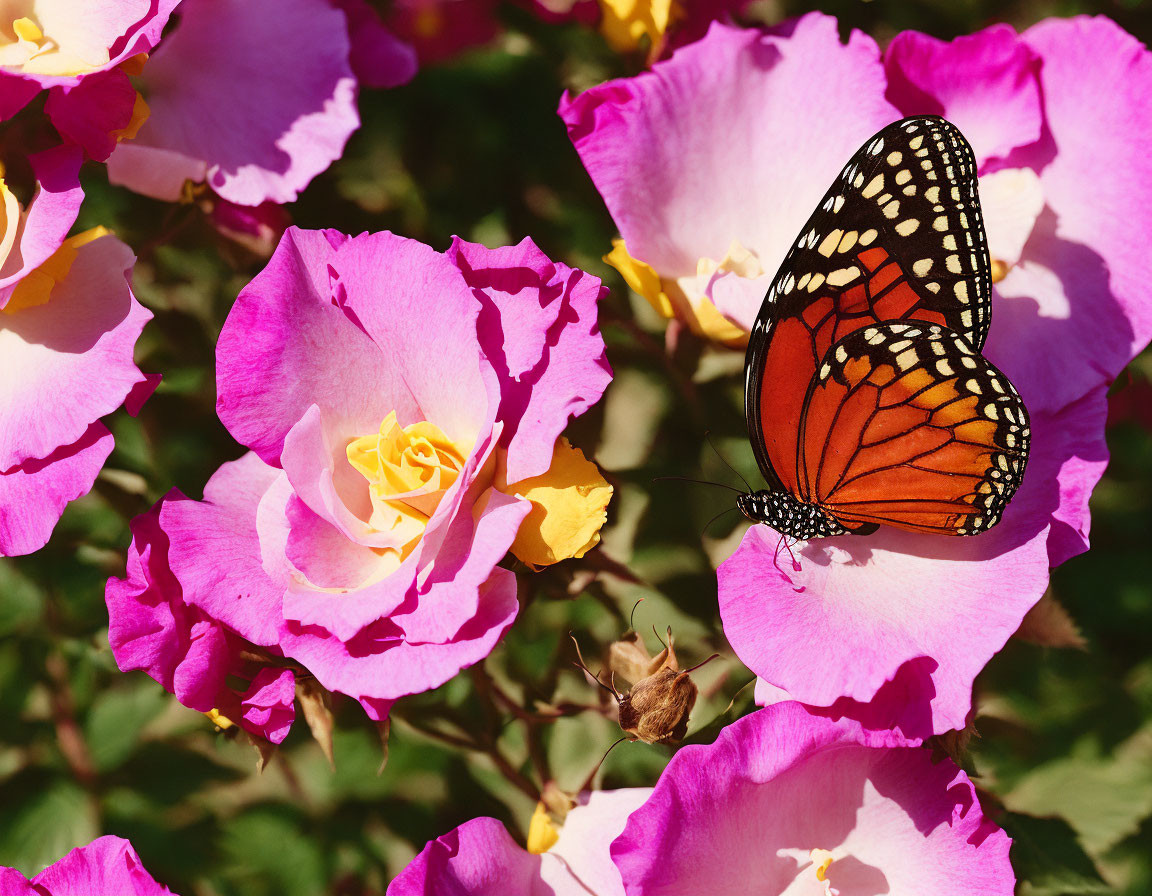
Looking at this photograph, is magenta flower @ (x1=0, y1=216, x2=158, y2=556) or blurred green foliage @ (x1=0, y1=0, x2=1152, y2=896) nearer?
magenta flower @ (x1=0, y1=216, x2=158, y2=556)

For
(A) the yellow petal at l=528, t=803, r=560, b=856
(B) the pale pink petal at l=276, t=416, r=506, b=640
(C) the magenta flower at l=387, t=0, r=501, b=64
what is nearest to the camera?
(B) the pale pink petal at l=276, t=416, r=506, b=640

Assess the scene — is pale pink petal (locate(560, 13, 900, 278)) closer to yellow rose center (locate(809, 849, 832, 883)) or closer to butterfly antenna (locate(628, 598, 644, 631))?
butterfly antenna (locate(628, 598, 644, 631))

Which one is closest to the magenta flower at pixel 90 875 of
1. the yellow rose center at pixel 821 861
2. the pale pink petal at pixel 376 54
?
the yellow rose center at pixel 821 861

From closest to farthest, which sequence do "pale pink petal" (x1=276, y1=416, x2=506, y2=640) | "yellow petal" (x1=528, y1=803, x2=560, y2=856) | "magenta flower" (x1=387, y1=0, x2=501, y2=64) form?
"pale pink petal" (x1=276, y1=416, x2=506, y2=640)
"yellow petal" (x1=528, y1=803, x2=560, y2=856)
"magenta flower" (x1=387, y1=0, x2=501, y2=64)

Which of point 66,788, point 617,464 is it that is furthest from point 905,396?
point 66,788

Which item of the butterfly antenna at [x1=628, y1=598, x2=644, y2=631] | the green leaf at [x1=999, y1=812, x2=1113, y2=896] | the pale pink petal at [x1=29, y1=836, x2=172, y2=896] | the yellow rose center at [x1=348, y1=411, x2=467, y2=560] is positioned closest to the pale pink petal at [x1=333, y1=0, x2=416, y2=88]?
the yellow rose center at [x1=348, y1=411, x2=467, y2=560]

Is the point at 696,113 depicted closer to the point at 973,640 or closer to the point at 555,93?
the point at 555,93

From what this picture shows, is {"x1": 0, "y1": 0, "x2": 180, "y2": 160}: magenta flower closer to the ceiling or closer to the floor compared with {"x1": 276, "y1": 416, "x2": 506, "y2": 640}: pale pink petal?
closer to the ceiling
